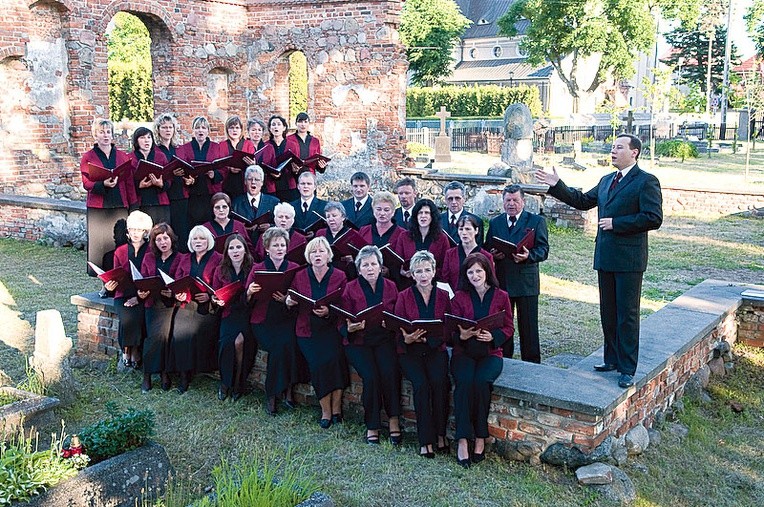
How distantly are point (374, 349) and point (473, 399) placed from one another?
86cm

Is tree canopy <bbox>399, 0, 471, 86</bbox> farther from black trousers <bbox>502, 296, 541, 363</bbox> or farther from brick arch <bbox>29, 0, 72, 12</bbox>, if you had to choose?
black trousers <bbox>502, 296, 541, 363</bbox>

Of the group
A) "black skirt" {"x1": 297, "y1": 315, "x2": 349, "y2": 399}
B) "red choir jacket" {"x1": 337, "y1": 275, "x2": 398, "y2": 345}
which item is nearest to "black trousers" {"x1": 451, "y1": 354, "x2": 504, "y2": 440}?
"red choir jacket" {"x1": 337, "y1": 275, "x2": 398, "y2": 345}

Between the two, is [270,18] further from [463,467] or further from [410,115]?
[410,115]

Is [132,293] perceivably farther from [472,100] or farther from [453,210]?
[472,100]

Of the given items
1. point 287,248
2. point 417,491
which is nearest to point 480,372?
point 417,491

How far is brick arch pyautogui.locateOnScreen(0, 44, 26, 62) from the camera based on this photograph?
12967 mm

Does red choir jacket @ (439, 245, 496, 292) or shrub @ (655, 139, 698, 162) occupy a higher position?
shrub @ (655, 139, 698, 162)

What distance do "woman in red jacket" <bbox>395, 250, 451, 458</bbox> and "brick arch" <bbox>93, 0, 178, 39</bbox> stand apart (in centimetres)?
1063

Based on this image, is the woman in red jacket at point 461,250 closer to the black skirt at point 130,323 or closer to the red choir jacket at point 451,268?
the red choir jacket at point 451,268

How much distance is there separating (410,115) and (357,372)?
138 feet

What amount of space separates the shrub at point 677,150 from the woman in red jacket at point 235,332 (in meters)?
25.4

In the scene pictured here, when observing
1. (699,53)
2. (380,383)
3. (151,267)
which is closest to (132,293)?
(151,267)

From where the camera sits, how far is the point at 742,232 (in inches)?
550

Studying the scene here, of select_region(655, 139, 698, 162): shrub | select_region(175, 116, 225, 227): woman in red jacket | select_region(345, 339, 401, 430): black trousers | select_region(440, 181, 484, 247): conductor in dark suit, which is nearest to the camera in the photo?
select_region(345, 339, 401, 430): black trousers
